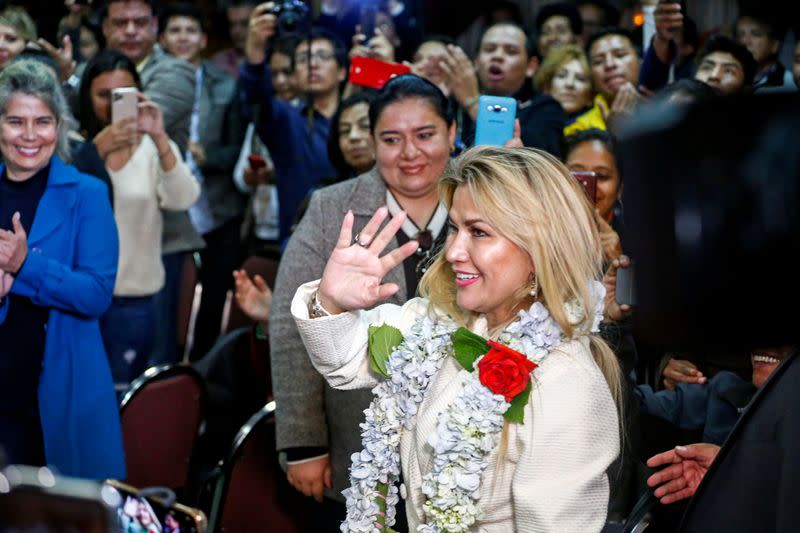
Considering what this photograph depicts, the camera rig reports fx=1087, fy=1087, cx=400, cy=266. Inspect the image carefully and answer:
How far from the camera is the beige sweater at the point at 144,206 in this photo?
15.8 feet

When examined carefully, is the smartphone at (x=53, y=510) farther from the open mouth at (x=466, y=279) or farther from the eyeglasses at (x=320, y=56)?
the eyeglasses at (x=320, y=56)

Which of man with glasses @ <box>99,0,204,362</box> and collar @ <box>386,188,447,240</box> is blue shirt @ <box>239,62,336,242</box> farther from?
collar @ <box>386,188,447,240</box>

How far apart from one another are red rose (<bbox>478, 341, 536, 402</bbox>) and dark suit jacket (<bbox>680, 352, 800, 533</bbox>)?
1.81ft

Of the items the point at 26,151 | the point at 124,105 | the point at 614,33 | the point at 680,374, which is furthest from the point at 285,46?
the point at 680,374

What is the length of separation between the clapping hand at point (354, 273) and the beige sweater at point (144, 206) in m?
2.67

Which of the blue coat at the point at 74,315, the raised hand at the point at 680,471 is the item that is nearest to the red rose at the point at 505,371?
the raised hand at the point at 680,471

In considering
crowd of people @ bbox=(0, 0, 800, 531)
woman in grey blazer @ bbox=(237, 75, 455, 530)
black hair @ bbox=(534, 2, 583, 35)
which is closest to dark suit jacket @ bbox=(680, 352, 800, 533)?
crowd of people @ bbox=(0, 0, 800, 531)

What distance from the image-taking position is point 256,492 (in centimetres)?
338

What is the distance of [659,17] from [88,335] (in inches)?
89.8

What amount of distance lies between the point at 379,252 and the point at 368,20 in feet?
14.5

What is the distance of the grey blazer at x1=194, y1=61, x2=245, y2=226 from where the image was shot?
6055 millimetres

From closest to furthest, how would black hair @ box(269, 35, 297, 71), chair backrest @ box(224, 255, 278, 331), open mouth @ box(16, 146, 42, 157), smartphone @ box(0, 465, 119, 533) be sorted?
smartphone @ box(0, 465, 119, 533)
open mouth @ box(16, 146, 42, 157)
chair backrest @ box(224, 255, 278, 331)
black hair @ box(269, 35, 297, 71)

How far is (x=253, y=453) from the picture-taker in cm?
338

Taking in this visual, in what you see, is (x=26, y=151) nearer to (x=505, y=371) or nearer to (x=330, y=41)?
(x=505, y=371)
